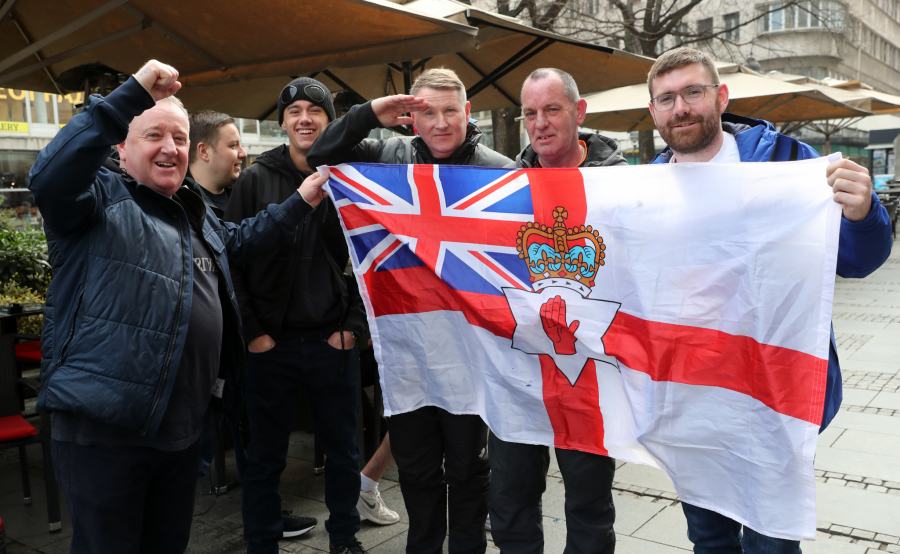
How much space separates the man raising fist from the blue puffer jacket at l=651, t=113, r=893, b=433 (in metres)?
1.82

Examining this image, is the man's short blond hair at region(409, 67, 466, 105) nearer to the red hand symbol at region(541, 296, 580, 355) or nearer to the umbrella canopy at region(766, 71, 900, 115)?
the red hand symbol at region(541, 296, 580, 355)

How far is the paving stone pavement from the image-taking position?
3430mm

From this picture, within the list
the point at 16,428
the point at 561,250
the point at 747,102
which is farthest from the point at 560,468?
the point at 747,102

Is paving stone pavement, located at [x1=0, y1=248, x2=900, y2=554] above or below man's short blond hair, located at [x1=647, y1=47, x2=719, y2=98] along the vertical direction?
below

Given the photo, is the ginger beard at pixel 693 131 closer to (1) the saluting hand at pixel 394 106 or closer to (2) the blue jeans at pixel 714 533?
(1) the saluting hand at pixel 394 106

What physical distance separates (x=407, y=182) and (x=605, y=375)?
1.16m

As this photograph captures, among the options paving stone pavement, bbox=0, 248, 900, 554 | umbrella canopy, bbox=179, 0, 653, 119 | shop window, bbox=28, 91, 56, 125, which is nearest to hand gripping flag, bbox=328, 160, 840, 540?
paving stone pavement, bbox=0, 248, 900, 554

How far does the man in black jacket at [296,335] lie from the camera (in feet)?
10.4

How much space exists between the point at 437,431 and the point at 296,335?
2.68 feet

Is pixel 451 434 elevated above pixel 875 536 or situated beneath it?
elevated above

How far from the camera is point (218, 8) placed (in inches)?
162

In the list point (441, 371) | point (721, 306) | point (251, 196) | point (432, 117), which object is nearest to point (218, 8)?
point (251, 196)

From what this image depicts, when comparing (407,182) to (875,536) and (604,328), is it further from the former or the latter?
(875,536)

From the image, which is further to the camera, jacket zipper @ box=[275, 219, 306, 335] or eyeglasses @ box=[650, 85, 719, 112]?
jacket zipper @ box=[275, 219, 306, 335]
